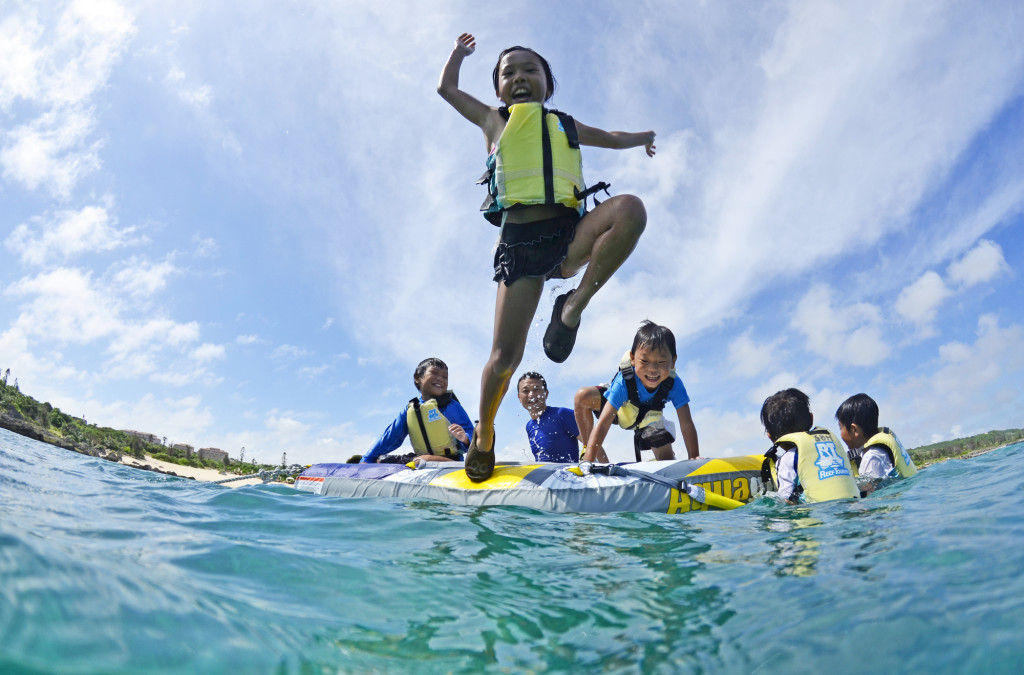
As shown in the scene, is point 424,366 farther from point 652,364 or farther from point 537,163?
point 537,163

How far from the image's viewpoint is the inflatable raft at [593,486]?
4066 mm

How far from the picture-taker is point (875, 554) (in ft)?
6.64

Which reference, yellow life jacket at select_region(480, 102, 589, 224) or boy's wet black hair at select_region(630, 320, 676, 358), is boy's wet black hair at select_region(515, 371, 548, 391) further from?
yellow life jacket at select_region(480, 102, 589, 224)

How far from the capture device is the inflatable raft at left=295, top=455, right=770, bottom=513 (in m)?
4.07

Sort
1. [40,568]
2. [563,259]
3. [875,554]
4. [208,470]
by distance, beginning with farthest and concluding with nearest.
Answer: [208,470] → [563,259] → [875,554] → [40,568]

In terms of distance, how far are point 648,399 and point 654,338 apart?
2.35ft

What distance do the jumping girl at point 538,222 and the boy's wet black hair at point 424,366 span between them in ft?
11.2

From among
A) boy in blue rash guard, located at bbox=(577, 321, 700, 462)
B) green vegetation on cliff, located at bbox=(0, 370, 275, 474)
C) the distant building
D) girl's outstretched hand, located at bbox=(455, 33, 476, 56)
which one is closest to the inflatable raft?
boy in blue rash guard, located at bbox=(577, 321, 700, 462)

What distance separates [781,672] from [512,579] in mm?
1039

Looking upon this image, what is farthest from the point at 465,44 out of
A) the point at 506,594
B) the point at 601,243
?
the point at 506,594

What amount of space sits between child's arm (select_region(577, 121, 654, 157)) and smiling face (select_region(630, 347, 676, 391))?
80.1 inches

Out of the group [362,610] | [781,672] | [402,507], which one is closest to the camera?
[781,672]

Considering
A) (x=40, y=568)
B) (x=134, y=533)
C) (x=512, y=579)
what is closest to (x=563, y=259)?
(x=512, y=579)

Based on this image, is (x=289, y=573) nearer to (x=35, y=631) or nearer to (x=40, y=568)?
(x=40, y=568)
